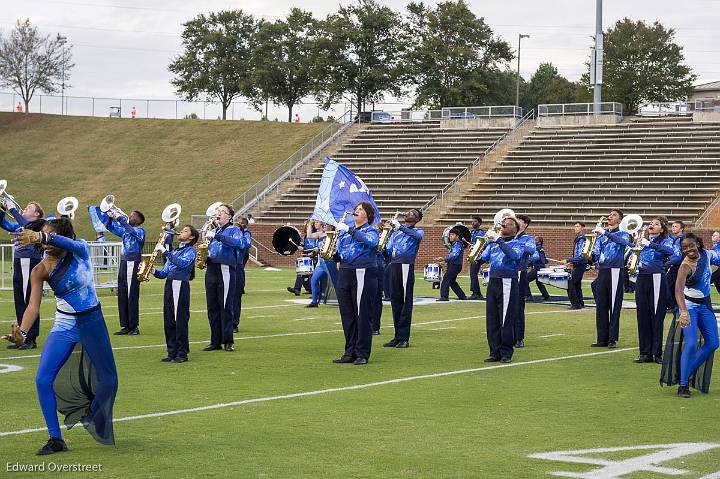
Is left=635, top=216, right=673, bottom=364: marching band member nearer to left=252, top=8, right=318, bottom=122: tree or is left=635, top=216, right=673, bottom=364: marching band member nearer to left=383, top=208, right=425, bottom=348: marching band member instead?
left=383, top=208, right=425, bottom=348: marching band member

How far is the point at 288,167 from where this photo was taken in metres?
45.6

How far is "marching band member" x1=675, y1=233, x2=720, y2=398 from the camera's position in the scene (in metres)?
10.3

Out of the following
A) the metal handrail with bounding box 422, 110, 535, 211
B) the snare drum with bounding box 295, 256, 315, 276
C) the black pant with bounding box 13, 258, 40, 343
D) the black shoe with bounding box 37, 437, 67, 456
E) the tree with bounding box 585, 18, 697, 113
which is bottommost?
the black shoe with bounding box 37, 437, 67, 456

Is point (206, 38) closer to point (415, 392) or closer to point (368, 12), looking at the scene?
point (368, 12)

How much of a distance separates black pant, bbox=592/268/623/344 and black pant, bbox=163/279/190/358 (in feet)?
17.4

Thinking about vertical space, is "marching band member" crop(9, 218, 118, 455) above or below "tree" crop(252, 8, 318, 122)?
below

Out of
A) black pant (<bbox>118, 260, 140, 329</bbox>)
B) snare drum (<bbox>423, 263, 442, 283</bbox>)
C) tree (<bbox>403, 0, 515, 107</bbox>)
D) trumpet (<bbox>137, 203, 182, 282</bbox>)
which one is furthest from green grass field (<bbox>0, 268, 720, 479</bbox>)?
tree (<bbox>403, 0, 515, 107</bbox>)

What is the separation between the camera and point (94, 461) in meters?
7.35

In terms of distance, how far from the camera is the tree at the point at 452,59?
58.8 m

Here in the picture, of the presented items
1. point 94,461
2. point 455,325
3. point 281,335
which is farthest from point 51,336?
point 455,325

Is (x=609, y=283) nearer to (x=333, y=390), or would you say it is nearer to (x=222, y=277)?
(x=222, y=277)

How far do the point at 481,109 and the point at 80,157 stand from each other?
58.8 ft

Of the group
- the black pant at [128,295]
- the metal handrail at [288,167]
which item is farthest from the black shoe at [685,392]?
the metal handrail at [288,167]

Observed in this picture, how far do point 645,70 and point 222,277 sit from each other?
163 feet
